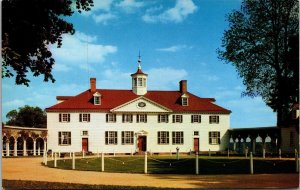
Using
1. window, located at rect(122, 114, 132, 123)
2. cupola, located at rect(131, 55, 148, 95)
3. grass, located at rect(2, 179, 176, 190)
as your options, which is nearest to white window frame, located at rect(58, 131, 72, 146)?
window, located at rect(122, 114, 132, 123)

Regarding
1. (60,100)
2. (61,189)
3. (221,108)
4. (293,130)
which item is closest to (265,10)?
(293,130)

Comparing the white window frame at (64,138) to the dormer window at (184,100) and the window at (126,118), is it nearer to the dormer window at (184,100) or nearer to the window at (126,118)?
the window at (126,118)

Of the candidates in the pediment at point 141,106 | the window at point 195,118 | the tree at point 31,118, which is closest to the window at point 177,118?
the pediment at point 141,106

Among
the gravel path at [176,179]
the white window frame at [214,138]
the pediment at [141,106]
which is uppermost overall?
the pediment at [141,106]

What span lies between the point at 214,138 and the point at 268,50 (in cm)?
1763

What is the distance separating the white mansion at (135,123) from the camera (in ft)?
128

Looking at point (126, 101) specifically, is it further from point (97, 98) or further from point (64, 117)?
point (64, 117)

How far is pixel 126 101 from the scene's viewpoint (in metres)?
40.9

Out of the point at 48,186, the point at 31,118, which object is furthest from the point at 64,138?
the point at 48,186

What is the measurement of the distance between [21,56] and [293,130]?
1958cm

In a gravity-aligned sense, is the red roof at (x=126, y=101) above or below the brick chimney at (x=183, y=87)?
below

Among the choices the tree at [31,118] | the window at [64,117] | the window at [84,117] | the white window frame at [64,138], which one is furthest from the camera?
the tree at [31,118]

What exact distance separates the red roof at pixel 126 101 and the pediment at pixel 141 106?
665 mm

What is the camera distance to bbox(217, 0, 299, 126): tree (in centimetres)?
2225
